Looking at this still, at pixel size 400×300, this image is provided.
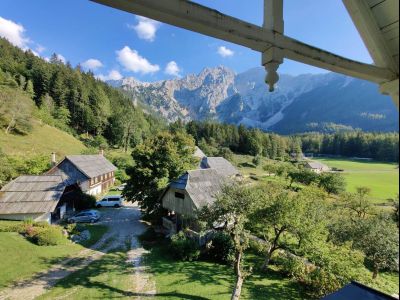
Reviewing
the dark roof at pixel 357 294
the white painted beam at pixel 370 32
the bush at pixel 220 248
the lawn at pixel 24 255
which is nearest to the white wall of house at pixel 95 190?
the lawn at pixel 24 255

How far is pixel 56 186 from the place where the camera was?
27.5m

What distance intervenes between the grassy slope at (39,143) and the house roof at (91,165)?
→ 12501mm

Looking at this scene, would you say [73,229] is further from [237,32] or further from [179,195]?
[237,32]

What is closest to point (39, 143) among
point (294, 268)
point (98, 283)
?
point (98, 283)

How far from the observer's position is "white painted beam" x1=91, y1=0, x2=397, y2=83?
8.06 feet

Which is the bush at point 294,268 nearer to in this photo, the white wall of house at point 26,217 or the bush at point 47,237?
the bush at point 47,237

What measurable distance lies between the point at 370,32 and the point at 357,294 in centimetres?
626

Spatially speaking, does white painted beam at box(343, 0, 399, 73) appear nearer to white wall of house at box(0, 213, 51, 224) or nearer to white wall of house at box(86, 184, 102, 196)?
white wall of house at box(0, 213, 51, 224)

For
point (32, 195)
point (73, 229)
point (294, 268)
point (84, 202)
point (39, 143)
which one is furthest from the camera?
point (39, 143)

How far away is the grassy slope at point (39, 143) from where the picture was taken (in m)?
48.4

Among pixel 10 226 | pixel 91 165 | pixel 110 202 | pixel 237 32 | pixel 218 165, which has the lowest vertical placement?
pixel 110 202

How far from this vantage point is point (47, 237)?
66.0ft

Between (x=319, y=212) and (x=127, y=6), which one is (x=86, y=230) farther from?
(x=127, y=6)

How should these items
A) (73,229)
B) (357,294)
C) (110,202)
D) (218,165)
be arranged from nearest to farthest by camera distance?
1. (357,294)
2. (73,229)
3. (110,202)
4. (218,165)
